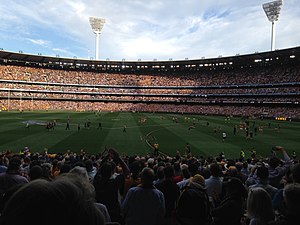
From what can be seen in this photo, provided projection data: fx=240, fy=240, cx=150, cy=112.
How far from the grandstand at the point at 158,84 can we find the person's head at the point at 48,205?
82.4 meters

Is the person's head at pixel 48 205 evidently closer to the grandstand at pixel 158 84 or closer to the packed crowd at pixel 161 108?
the packed crowd at pixel 161 108

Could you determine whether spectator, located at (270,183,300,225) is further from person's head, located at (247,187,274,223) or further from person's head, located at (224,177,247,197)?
person's head, located at (224,177,247,197)

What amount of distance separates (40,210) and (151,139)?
103 ft

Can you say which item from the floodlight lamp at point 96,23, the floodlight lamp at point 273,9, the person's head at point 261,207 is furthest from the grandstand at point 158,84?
the person's head at point 261,207

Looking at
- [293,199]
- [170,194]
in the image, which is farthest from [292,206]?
[170,194]

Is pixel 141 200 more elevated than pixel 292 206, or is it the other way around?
pixel 292 206

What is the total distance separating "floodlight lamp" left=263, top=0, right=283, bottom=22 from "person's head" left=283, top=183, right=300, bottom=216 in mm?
98680

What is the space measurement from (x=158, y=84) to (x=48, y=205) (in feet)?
375

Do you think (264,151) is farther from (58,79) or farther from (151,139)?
(58,79)

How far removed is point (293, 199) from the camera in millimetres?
3395

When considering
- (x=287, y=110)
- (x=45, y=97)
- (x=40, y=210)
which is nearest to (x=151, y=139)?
(x=40, y=210)

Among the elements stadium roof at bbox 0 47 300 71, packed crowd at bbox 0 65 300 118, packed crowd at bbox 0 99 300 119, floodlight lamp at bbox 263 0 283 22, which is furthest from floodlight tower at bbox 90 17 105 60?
floodlight lamp at bbox 263 0 283 22

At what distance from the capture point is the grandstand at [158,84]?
84.4 m

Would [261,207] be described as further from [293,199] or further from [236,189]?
[236,189]
